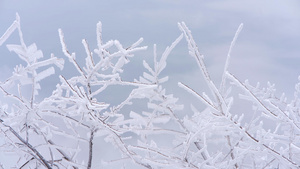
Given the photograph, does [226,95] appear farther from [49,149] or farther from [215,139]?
[49,149]

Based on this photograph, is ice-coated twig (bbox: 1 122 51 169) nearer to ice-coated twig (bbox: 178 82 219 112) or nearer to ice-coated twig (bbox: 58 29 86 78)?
ice-coated twig (bbox: 58 29 86 78)

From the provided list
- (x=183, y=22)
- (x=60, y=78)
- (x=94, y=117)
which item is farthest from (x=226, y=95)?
(x=60, y=78)

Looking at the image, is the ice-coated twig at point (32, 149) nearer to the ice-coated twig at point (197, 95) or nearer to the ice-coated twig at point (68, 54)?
the ice-coated twig at point (68, 54)

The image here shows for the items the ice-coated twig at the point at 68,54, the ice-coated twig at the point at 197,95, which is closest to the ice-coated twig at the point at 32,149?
the ice-coated twig at the point at 68,54

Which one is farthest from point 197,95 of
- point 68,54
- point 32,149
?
point 32,149

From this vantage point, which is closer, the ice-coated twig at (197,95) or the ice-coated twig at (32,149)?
the ice-coated twig at (197,95)

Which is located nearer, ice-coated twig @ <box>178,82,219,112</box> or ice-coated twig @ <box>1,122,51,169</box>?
ice-coated twig @ <box>178,82,219,112</box>

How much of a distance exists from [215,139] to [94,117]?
57.5 inches

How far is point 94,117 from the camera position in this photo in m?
2.65

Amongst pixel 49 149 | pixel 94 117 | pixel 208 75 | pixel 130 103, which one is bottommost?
pixel 49 149

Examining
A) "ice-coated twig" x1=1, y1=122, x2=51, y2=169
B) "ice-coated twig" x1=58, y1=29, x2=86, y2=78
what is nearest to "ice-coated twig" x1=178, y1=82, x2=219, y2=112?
"ice-coated twig" x1=58, y1=29, x2=86, y2=78

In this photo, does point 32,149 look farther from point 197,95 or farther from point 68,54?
point 197,95

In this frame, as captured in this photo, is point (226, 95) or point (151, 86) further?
point (226, 95)

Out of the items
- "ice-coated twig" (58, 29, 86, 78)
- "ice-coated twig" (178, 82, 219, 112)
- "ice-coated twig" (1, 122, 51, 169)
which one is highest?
"ice-coated twig" (58, 29, 86, 78)
